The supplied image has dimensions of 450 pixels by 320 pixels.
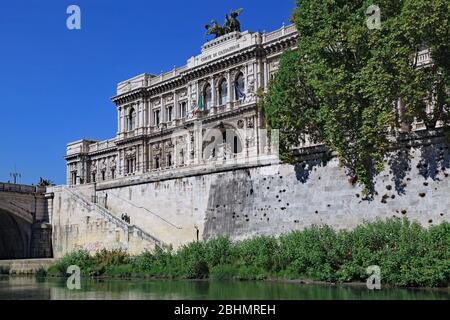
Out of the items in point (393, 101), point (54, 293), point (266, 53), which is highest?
point (266, 53)

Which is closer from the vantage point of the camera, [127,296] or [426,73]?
[127,296]

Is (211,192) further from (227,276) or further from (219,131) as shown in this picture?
(219,131)

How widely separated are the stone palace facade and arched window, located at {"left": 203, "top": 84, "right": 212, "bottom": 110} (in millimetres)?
79

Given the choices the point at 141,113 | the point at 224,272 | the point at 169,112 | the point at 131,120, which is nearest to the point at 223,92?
the point at 169,112

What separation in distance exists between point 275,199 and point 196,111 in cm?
2070

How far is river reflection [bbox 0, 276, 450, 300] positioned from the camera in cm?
1972

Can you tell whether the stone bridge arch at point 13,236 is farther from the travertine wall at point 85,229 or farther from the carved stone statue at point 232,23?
the carved stone statue at point 232,23

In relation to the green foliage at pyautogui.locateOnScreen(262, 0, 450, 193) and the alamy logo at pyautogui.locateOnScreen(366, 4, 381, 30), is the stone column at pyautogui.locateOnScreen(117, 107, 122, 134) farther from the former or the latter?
the alamy logo at pyautogui.locateOnScreen(366, 4, 381, 30)

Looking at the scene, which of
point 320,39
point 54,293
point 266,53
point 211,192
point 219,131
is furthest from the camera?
point 219,131

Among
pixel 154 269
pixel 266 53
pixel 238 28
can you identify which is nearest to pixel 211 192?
pixel 154 269

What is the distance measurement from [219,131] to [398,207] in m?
24.3

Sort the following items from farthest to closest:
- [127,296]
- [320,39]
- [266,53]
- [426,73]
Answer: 1. [266,53]
2. [320,39]
3. [426,73]
4. [127,296]

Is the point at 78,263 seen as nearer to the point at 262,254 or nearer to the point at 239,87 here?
the point at 262,254

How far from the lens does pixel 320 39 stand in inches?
Answer: 1052
